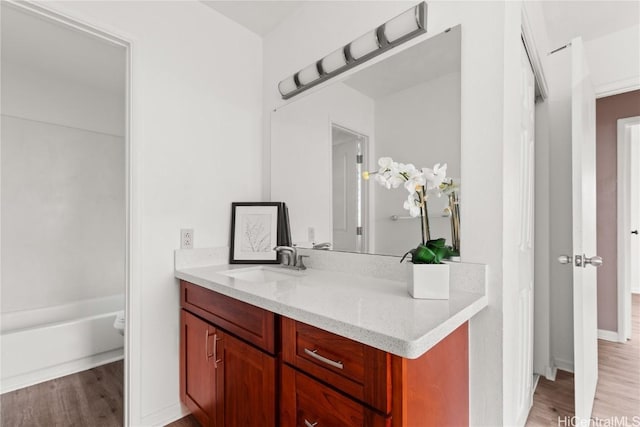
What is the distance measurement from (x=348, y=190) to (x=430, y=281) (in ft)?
2.34

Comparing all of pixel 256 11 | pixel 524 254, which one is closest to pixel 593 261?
pixel 524 254

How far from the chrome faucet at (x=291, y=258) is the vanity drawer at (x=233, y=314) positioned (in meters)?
0.47

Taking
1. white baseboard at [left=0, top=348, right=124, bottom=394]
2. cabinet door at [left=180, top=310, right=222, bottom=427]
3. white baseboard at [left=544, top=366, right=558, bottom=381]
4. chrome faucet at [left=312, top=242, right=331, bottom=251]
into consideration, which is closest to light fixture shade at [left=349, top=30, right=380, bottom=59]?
chrome faucet at [left=312, top=242, right=331, bottom=251]

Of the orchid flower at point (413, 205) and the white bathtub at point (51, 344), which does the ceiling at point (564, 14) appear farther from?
the white bathtub at point (51, 344)

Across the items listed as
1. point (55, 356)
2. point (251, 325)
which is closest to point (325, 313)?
point (251, 325)

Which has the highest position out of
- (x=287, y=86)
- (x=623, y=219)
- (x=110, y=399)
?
(x=287, y=86)

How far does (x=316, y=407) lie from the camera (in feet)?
2.99

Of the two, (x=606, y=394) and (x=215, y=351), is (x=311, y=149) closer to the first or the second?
(x=215, y=351)

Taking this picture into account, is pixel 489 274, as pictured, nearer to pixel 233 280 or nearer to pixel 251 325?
→ pixel 251 325

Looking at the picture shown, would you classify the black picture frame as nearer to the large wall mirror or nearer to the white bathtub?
the large wall mirror

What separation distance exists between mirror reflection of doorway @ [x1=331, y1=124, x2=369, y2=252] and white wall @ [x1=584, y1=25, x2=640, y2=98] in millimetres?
1894

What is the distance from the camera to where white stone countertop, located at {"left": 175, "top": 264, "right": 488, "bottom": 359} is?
2.43 feet

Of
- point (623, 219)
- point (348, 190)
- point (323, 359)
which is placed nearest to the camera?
point (323, 359)

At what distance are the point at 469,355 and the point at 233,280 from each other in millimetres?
1049
